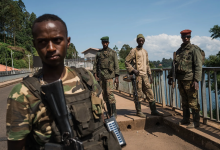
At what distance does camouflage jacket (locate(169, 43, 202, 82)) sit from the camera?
139 inches

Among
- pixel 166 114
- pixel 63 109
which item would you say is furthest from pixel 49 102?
pixel 166 114

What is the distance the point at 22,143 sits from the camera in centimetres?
122

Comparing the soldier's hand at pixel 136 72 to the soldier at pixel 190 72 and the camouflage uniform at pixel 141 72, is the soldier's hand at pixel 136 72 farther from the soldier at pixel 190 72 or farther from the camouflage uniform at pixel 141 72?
the soldier at pixel 190 72

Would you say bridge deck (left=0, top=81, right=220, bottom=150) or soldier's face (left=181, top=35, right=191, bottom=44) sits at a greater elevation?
soldier's face (left=181, top=35, right=191, bottom=44)

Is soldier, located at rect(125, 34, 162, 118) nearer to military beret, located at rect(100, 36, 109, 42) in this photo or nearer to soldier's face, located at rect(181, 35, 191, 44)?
military beret, located at rect(100, 36, 109, 42)

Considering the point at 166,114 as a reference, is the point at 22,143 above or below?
above

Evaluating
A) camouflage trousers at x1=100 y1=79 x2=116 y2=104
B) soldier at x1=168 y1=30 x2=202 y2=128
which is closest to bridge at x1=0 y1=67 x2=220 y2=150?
soldier at x1=168 y1=30 x2=202 y2=128

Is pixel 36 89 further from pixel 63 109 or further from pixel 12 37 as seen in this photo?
pixel 12 37

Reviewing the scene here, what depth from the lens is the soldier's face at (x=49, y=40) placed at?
4.24ft

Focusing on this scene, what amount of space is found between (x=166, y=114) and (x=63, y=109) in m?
3.93

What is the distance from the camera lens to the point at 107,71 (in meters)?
5.03

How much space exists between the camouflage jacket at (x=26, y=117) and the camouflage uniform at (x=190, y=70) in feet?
10.1

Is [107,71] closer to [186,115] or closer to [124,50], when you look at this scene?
[186,115]

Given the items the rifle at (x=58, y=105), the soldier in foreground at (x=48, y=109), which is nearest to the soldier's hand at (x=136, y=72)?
the soldier in foreground at (x=48, y=109)
